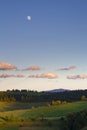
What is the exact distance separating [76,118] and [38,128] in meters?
20.5

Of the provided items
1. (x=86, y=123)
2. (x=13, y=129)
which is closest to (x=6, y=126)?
(x=13, y=129)

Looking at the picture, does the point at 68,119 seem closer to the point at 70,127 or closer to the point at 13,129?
the point at 70,127

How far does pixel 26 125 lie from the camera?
653 ft

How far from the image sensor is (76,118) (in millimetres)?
199000

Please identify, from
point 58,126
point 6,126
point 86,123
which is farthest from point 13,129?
point 86,123

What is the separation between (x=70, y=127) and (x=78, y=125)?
378 centimetres

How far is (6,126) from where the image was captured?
19862cm

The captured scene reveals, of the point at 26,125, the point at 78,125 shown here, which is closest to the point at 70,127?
the point at 78,125

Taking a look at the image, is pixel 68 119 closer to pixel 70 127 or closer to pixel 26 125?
pixel 70 127

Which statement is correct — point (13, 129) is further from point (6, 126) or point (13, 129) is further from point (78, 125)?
point (78, 125)

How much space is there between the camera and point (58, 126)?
645 feet

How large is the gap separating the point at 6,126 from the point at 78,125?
33844 millimetres

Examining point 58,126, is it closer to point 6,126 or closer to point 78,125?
point 78,125

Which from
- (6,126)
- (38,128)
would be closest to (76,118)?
(38,128)
